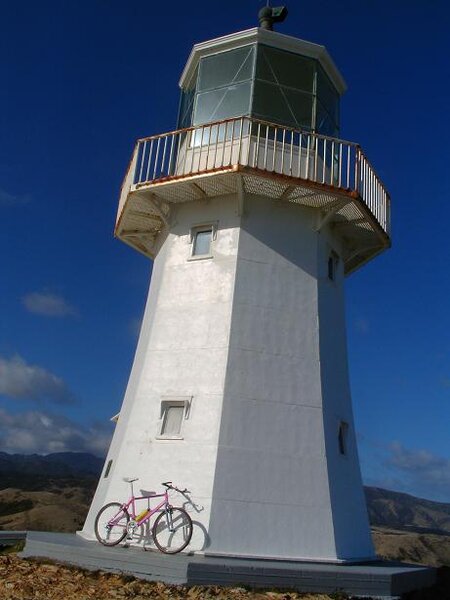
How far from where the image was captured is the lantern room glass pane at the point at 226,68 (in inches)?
534

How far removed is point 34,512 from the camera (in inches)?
1117

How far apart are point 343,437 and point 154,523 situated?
14.3 ft

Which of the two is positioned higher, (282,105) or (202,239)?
(282,105)

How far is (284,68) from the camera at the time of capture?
13.7 m

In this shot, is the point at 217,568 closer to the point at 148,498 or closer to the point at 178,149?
the point at 148,498

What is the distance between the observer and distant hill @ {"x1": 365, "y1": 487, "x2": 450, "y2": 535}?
125m

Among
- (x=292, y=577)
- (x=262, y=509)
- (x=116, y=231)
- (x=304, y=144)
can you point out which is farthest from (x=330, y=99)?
(x=292, y=577)

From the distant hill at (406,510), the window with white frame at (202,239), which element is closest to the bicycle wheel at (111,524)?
the window with white frame at (202,239)

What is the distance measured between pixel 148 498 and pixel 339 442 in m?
4.03

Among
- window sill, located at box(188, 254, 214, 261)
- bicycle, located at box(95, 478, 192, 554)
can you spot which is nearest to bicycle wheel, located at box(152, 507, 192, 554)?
bicycle, located at box(95, 478, 192, 554)

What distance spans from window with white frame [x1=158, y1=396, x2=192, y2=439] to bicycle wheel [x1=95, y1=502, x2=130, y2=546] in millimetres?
1509

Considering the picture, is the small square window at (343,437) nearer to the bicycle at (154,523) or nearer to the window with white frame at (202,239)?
the bicycle at (154,523)

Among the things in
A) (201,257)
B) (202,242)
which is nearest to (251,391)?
(201,257)

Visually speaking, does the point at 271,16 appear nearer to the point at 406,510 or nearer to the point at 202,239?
the point at 202,239
